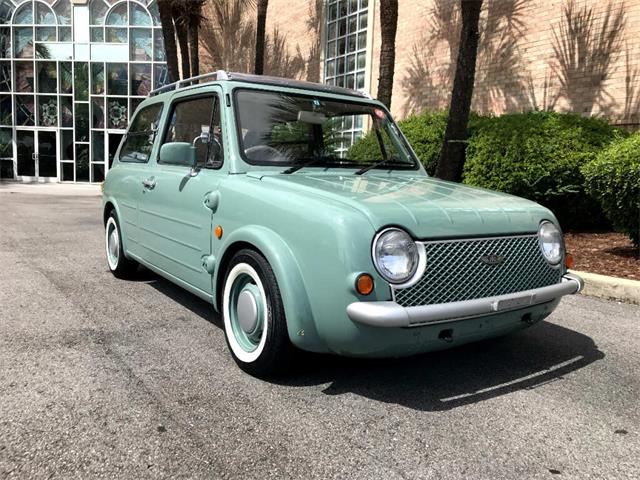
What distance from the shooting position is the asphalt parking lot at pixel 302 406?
2.50m

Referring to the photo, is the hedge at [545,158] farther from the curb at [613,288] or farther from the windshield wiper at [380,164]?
the windshield wiper at [380,164]

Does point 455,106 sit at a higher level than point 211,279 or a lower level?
higher

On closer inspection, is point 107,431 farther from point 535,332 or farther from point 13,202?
point 13,202

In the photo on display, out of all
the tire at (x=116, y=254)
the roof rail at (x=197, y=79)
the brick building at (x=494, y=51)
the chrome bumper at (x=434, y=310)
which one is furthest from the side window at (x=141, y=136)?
the brick building at (x=494, y=51)

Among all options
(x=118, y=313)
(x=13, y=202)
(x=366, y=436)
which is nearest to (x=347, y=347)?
(x=366, y=436)

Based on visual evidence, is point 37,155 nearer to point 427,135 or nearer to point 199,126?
point 427,135

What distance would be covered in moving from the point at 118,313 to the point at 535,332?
3.43 m

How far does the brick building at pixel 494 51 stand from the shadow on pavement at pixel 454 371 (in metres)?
6.88

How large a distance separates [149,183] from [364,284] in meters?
2.76

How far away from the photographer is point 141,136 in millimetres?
5582

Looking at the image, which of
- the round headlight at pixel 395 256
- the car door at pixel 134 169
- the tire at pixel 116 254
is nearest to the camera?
the round headlight at pixel 395 256

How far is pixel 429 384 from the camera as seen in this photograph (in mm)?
3379

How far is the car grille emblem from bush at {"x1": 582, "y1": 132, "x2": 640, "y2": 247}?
4.12 metres

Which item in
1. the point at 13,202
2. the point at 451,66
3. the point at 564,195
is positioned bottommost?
the point at 13,202
